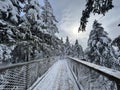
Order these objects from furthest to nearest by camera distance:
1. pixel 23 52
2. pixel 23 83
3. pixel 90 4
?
Result: 1. pixel 23 52
2. pixel 90 4
3. pixel 23 83

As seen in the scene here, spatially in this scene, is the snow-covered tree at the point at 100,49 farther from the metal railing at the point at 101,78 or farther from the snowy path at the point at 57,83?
the metal railing at the point at 101,78

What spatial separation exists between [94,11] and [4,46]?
438cm

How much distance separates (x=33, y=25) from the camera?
1238cm

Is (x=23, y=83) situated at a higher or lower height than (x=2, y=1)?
lower

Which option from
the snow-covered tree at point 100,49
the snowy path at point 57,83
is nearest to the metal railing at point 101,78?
the snowy path at point 57,83

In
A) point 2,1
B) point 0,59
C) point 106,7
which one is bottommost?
point 0,59

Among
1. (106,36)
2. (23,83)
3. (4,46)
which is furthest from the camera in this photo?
(106,36)

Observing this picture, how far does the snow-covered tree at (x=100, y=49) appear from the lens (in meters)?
22.4

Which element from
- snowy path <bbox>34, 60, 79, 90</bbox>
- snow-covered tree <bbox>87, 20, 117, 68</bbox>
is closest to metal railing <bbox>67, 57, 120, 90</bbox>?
snowy path <bbox>34, 60, 79, 90</bbox>

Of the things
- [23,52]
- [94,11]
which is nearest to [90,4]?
[94,11]

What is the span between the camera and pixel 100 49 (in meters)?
22.9

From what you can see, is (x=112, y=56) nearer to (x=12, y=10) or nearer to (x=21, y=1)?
(x=21, y=1)

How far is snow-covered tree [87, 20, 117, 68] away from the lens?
73.4ft

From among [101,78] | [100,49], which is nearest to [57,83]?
[101,78]
